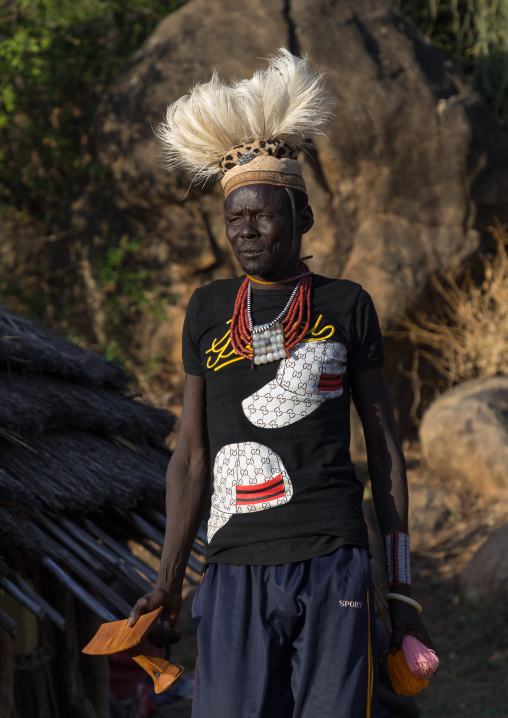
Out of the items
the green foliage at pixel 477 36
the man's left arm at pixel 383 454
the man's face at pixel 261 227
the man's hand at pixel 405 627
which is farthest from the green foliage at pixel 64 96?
the man's hand at pixel 405 627

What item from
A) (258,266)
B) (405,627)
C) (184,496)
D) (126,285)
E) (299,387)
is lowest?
(126,285)

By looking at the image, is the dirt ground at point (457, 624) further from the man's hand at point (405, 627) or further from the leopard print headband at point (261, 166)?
the leopard print headband at point (261, 166)

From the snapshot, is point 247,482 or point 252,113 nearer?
point 247,482

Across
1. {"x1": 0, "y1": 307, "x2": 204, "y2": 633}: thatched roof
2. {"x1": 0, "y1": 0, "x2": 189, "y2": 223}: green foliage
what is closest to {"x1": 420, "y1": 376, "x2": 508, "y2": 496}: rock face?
{"x1": 0, "y1": 307, "x2": 204, "y2": 633}: thatched roof

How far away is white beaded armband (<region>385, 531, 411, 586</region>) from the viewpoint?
7.05 feet

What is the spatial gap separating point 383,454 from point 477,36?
10358mm

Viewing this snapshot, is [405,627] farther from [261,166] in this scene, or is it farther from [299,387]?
[261,166]

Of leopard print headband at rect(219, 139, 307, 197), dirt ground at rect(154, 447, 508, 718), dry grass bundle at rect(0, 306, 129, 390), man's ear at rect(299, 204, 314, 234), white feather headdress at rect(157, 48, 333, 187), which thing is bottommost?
dirt ground at rect(154, 447, 508, 718)

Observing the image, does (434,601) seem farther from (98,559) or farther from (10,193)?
(10,193)

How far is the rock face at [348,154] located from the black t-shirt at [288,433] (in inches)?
259

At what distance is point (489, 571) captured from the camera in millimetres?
6512

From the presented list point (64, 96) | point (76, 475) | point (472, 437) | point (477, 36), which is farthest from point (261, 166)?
point (477, 36)

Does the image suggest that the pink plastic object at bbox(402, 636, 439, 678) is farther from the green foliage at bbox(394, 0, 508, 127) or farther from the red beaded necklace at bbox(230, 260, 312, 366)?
the green foliage at bbox(394, 0, 508, 127)

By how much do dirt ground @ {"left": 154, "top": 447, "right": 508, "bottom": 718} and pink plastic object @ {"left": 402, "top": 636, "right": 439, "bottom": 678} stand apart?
3513 millimetres
